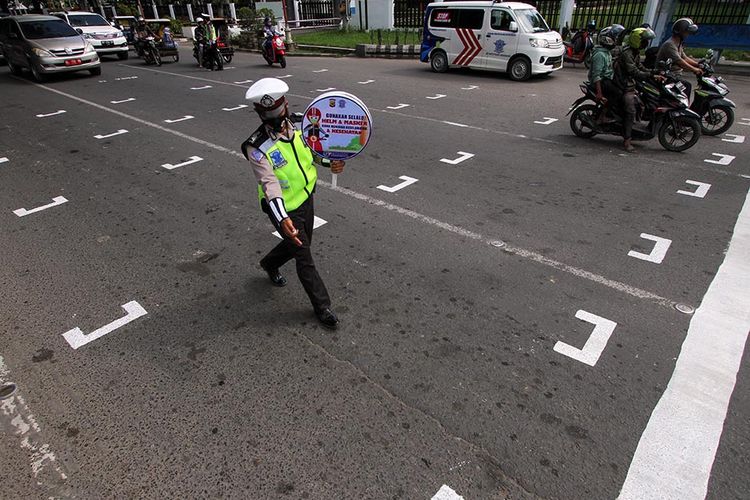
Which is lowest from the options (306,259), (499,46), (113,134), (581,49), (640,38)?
(113,134)

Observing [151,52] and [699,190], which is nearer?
[699,190]

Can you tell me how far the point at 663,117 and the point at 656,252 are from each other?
388 centimetres

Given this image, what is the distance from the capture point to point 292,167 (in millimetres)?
3340

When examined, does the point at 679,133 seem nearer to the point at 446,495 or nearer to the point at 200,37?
the point at 446,495

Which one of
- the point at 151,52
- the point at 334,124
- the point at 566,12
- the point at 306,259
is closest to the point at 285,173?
the point at 334,124

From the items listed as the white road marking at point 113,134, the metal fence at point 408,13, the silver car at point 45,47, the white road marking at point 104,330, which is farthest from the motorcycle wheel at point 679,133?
the metal fence at point 408,13

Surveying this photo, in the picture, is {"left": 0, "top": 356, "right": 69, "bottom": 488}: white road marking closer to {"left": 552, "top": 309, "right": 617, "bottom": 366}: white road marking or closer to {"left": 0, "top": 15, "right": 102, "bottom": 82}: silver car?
{"left": 552, "top": 309, "right": 617, "bottom": 366}: white road marking

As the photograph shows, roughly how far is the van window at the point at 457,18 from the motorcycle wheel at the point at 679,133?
8.32 meters

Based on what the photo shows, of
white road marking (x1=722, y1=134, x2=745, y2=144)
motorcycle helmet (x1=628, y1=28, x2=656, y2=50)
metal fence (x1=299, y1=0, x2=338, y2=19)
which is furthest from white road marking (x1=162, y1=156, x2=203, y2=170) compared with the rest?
metal fence (x1=299, y1=0, x2=338, y2=19)

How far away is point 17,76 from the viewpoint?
51.1 ft

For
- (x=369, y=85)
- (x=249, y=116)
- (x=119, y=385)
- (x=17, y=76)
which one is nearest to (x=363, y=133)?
(x=119, y=385)

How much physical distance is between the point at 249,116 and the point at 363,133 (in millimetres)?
7115

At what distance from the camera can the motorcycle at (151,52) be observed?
17.4 metres

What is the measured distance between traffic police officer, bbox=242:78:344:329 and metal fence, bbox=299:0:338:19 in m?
34.9
